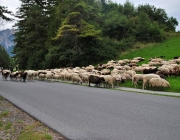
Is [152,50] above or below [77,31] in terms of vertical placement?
below

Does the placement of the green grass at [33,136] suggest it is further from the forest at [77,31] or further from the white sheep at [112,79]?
the forest at [77,31]

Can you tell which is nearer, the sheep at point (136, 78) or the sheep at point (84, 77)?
the sheep at point (136, 78)

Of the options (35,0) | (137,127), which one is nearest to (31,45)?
(35,0)

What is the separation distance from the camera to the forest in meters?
40.3

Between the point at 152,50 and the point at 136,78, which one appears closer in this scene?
the point at 136,78

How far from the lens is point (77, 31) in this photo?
129 ft

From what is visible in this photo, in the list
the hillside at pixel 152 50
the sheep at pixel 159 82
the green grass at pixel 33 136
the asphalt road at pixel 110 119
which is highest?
the hillside at pixel 152 50

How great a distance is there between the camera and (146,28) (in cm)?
5178

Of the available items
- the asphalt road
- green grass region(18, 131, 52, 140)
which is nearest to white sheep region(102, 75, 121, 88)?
the asphalt road

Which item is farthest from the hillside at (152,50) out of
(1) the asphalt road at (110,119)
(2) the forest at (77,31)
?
(1) the asphalt road at (110,119)

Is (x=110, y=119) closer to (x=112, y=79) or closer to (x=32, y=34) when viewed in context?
(x=112, y=79)

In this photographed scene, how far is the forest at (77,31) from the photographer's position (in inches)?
1587

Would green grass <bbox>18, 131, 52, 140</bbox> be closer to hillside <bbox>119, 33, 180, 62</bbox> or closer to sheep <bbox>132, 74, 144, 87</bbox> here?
sheep <bbox>132, 74, 144, 87</bbox>

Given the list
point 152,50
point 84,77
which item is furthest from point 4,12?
point 152,50
